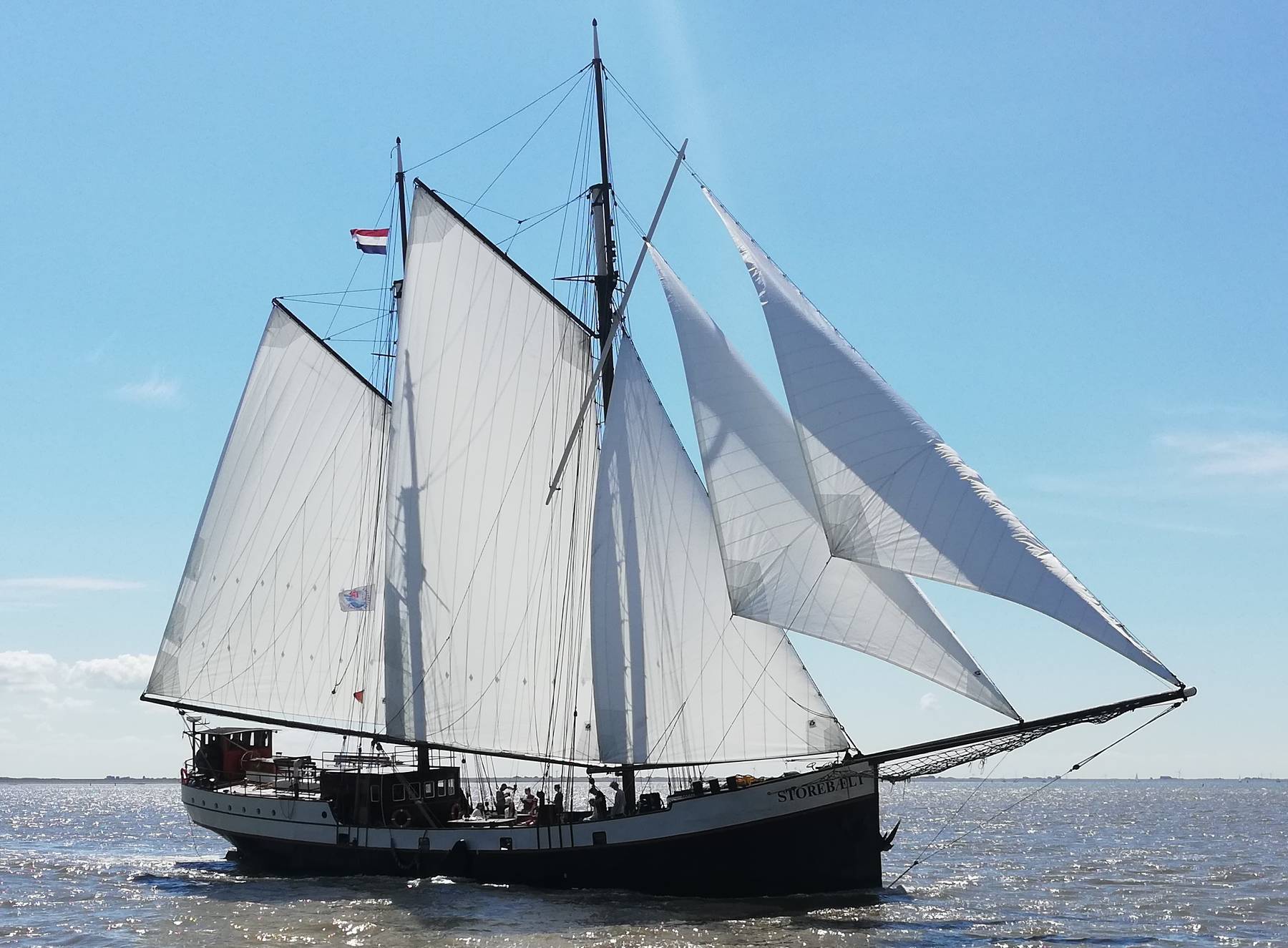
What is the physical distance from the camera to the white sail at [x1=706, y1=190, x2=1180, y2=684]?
26438 mm

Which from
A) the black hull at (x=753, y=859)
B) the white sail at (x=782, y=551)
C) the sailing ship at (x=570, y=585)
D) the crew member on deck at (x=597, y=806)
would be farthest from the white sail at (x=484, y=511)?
the white sail at (x=782, y=551)

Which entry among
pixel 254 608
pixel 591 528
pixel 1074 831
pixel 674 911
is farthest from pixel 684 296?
pixel 1074 831

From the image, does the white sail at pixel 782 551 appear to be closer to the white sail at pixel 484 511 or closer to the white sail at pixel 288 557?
the white sail at pixel 484 511

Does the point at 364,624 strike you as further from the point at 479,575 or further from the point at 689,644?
the point at 689,644

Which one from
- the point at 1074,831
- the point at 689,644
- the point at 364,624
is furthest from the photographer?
the point at 1074,831

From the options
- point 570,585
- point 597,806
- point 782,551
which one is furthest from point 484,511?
point 782,551

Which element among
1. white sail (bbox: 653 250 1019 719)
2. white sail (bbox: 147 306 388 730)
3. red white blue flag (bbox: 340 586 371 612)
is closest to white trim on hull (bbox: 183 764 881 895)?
white sail (bbox: 653 250 1019 719)

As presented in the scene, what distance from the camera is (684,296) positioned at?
35375 mm

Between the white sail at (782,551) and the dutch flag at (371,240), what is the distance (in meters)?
21.8

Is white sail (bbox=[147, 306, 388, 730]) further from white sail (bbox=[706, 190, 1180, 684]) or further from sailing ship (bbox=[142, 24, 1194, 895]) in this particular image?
white sail (bbox=[706, 190, 1180, 684])

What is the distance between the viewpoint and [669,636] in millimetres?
34625

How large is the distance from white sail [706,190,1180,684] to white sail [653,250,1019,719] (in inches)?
59.0

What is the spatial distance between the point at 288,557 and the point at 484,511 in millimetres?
10333

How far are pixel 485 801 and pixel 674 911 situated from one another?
12.5 meters
